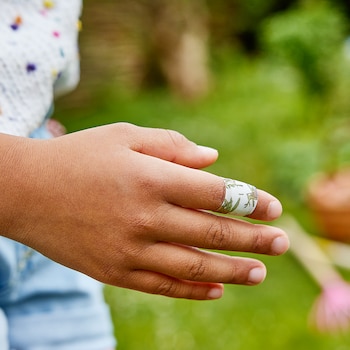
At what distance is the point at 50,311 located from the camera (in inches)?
37.8

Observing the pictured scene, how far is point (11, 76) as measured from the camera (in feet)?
2.76

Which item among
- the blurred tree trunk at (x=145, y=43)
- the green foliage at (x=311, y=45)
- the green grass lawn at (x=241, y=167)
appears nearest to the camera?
the green grass lawn at (x=241, y=167)

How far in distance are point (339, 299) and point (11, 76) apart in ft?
8.22

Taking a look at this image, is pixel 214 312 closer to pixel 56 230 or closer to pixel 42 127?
pixel 42 127

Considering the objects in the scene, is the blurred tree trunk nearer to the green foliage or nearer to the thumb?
the green foliage

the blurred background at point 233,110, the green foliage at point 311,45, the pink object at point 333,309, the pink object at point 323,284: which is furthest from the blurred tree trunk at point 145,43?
the pink object at point 333,309

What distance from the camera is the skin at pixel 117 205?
0.68 m

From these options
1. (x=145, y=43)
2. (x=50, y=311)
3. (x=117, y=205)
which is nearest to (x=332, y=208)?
(x=50, y=311)

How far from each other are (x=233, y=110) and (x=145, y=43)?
4.75ft

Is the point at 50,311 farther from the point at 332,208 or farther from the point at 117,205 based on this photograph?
the point at 332,208

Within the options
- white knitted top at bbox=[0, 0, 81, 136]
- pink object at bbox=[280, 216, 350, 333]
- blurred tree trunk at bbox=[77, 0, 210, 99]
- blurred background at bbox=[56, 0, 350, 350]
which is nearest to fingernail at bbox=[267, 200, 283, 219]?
white knitted top at bbox=[0, 0, 81, 136]

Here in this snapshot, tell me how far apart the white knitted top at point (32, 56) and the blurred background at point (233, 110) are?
2.02 meters

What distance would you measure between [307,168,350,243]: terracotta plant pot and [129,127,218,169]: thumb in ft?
10.4

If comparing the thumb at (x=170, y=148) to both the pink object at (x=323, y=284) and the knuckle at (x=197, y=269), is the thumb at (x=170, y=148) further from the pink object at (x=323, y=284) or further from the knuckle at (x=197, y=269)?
the pink object at (x=323, y=284)
